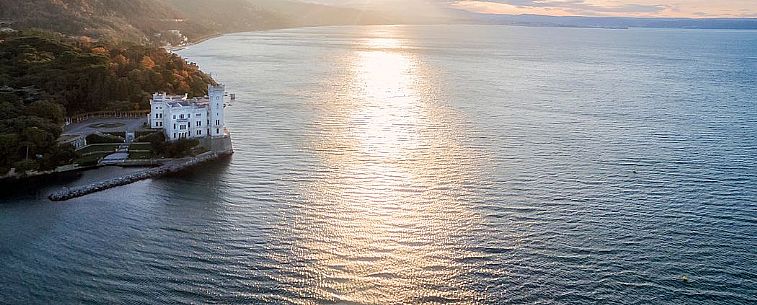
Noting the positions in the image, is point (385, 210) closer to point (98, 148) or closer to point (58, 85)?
point (98, 148)

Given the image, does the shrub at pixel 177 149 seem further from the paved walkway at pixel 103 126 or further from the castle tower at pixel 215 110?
the paved walkway at pixel 103 126

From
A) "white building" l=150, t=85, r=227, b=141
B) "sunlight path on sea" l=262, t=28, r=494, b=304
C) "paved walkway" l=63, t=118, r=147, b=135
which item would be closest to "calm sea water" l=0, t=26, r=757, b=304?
"sunlight path on sea" l=262, t=28, r=494, b=304

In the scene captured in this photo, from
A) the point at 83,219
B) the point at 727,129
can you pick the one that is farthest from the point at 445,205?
the point at 727,129

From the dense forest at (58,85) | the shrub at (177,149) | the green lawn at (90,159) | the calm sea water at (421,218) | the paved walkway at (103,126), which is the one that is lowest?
the calm sea water at (421,218)

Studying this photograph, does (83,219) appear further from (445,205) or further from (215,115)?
(445,205)

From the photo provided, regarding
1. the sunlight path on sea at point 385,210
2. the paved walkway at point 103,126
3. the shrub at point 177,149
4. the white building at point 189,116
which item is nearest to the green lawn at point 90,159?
the shrub at point 177,149

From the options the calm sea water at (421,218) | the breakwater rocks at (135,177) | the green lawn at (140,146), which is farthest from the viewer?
the green lawn at (140,146)
